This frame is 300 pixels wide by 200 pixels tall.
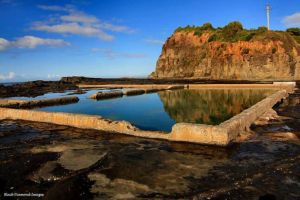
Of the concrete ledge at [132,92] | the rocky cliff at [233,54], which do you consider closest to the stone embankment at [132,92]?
the concrete ledge at [132,92]

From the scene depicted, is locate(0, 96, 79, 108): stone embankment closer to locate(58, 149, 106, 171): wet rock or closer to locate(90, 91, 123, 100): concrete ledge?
locate(90, 91, 123, 100): concrete ledge

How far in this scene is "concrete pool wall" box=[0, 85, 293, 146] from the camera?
817 centimetres

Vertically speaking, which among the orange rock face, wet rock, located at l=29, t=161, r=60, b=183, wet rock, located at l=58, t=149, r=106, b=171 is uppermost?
the orange rock face

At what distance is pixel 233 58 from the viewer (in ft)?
249

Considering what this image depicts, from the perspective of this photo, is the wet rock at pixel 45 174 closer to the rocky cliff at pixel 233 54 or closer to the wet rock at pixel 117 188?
the wet rock at pixel 117 188

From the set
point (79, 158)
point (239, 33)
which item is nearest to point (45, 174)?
point (79, 158)

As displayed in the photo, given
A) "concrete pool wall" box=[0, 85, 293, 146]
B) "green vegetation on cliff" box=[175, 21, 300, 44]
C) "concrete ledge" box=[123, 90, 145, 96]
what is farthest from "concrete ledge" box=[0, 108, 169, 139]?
"green vegetation on cliff" box=[175, 21, 300, 44]

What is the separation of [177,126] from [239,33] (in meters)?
77.8

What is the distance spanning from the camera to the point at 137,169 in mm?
6410

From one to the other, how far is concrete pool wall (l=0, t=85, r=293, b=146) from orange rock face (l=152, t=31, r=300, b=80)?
60.6 m

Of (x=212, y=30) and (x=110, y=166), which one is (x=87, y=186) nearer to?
(x=110, y=166)

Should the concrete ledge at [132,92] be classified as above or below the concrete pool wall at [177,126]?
above

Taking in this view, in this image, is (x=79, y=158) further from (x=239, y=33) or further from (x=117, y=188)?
(x=239, y=33)

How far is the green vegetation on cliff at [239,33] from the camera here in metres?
72.9
